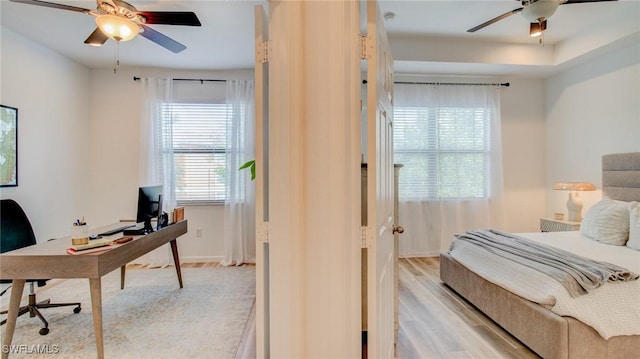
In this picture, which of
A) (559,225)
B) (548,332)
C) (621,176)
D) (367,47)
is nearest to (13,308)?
(367,47)

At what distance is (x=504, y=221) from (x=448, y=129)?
5.40 ft

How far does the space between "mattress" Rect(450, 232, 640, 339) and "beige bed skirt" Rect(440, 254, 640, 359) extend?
0.05 meters

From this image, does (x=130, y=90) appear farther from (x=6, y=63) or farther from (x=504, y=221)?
(x=504, y=221)

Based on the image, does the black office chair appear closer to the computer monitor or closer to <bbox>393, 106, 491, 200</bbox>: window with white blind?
the computer monitor

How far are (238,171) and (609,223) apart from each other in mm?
4193

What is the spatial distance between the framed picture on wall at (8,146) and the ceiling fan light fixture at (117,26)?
1.76 meters

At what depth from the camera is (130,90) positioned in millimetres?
4074

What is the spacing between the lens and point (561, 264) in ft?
6.83

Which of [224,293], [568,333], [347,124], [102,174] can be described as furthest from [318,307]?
[102,174]

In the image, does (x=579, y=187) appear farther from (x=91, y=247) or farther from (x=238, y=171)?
(x=91, y=247)

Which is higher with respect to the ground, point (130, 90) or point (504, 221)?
point (130, 90)

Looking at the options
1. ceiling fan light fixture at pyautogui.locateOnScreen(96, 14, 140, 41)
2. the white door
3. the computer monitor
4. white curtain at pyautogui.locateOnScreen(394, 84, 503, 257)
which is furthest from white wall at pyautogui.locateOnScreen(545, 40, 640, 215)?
the computer monitor

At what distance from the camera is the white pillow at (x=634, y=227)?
2559 millimetres

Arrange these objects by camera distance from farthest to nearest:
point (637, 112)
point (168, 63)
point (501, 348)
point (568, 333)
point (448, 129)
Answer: point (448, 129)
point (168, 63)
point (637, 112)
point (501, 348)
point (568, 333)
